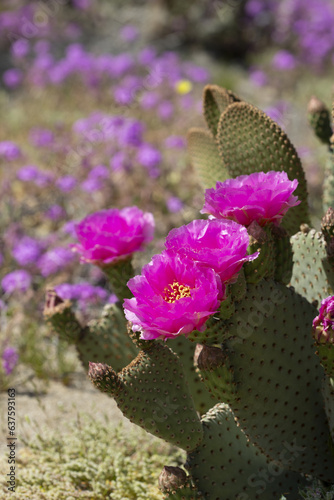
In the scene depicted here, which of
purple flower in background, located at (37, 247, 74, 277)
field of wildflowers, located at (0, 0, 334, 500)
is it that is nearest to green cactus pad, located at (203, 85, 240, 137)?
field of wildflowers, located at (0, 0, 334, 500)

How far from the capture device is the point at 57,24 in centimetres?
1144

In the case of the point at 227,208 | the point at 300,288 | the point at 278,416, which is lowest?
the point at 278,416

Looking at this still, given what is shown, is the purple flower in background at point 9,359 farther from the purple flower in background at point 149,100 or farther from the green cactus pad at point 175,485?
the purple flower in background at point 149,100

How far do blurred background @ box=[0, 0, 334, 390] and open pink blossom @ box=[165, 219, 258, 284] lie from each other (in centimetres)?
164

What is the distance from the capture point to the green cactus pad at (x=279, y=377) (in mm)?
1759

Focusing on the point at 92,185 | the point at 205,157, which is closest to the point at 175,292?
the point at 205,157

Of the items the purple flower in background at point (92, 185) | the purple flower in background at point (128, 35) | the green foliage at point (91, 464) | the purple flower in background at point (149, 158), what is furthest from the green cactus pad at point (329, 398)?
the purple flower in background at point (128, 35)

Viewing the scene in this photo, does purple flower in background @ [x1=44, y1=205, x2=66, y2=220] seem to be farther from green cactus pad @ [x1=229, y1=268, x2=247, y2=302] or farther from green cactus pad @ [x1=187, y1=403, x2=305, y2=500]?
green cactus pad @ [x1=229, y1=268, x2=247, y2=302]

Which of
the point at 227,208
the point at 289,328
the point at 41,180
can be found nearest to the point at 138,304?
the point at 227,208

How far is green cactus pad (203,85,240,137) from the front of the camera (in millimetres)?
2441

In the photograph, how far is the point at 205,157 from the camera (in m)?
2.58

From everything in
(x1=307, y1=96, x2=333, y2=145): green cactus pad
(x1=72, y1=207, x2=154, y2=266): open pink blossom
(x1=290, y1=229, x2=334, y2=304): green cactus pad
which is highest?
(x1=307, y1=96, x2=333, y2=145): green cactus pad

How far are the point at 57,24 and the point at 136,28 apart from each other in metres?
1.46

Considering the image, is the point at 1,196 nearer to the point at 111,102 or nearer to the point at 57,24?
the point at 111,102
